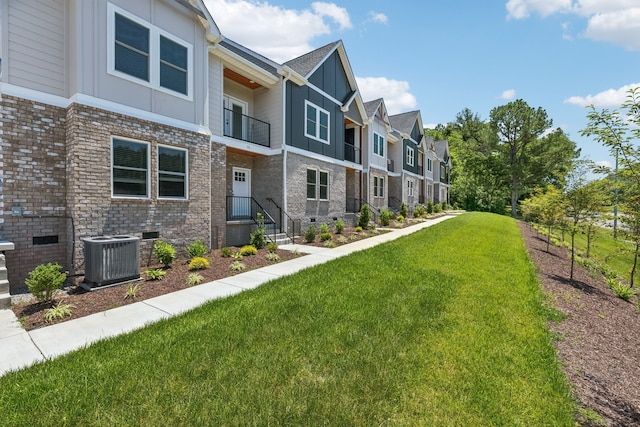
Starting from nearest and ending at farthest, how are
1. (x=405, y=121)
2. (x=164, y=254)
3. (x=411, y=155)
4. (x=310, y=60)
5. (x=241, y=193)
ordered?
(x=164, y=254)
(x=241, y=193)
(x=310, y=60)
(x=411, y=155)
(x=405, y=121)

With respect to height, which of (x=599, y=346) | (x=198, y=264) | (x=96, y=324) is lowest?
(x=599, y=346)

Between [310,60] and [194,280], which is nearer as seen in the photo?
[194,280]

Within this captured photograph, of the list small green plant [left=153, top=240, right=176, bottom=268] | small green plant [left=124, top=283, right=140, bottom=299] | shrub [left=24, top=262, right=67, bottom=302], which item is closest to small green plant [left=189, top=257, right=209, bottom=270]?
small green plant [left=153, top=240, right=176, bottom=268]

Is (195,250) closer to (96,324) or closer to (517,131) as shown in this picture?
(96,324)

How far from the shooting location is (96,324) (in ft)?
15.1

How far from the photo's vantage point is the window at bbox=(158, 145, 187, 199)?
28.0 ft

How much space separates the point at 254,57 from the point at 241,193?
6461 mm

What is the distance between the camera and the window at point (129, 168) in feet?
24.8

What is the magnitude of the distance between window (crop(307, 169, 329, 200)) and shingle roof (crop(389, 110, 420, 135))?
606 inches

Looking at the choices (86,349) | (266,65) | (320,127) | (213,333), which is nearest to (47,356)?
(86,349)

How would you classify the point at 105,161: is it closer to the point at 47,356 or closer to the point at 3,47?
the point at 3,47

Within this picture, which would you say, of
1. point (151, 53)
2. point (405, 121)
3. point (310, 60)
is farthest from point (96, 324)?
point (405, 121)

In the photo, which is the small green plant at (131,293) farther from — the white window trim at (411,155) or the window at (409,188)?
the white window trim at (411,155)

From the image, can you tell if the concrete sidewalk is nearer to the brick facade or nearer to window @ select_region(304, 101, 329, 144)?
the brick facade
